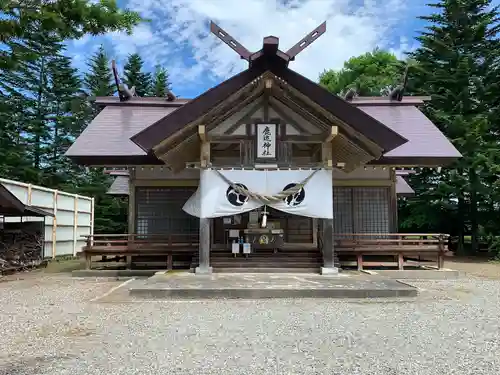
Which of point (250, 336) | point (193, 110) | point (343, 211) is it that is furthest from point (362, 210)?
point (250, 336)

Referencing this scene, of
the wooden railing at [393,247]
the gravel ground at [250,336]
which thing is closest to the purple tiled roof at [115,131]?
the gravel ground at [250,336]

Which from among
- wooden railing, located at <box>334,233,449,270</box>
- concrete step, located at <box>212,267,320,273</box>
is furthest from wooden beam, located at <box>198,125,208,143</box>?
wooden railing, located at <box>334,233,449,270</box>

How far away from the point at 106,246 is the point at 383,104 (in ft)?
31.5

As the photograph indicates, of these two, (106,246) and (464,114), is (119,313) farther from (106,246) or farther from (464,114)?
(464,114)

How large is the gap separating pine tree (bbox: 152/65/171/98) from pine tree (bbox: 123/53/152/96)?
59cm

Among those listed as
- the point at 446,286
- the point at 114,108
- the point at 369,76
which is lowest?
the point at 446,286

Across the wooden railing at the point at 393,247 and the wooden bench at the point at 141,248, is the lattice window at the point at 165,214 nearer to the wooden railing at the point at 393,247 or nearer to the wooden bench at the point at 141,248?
the wooden bench at the point at 141,248

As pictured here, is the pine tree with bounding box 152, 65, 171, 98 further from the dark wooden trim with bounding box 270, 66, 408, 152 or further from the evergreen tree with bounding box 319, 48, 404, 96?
the dark wooden trim with bounding box 270, 66, 408, 152

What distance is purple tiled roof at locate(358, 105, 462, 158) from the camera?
441 inches

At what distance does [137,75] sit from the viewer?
33281mm

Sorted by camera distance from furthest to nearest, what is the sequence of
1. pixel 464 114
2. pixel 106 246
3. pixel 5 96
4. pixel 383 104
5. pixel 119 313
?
pixel 5 96, pixel 464 114, pixel 383 104, pixel 106 246, pixel 119 313

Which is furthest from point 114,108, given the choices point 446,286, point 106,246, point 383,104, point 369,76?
point 369,76

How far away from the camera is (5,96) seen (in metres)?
24.2

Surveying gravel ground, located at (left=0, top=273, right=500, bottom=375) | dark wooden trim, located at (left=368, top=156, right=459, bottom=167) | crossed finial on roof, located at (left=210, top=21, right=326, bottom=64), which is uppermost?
crossed finial on roof, located at (left=210, top=21, right=326, bottom=64)
